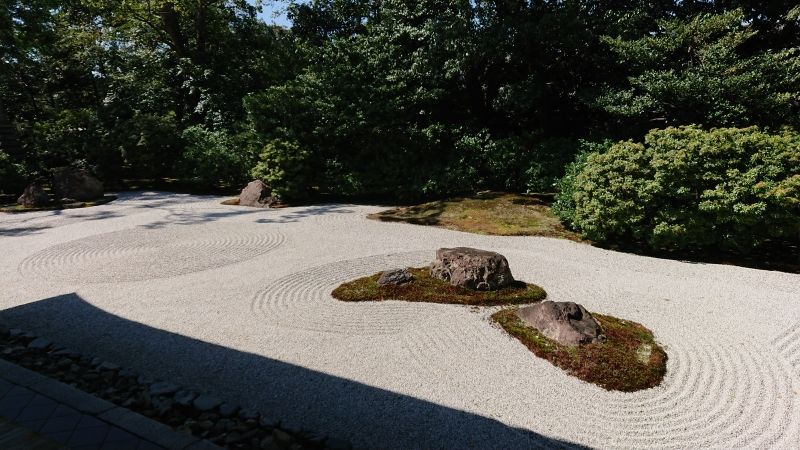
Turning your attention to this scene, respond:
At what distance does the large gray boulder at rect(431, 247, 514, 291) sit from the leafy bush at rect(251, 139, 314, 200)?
9857mm

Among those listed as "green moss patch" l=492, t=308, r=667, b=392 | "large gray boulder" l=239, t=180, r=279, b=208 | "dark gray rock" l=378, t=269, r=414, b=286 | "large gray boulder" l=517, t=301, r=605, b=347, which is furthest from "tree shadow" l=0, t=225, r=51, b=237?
"large gray boulder" l=517, t=301, r=605, b=347

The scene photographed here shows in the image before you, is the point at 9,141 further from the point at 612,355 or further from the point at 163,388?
the point at 612,355

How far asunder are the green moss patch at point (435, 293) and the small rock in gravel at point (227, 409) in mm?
3176

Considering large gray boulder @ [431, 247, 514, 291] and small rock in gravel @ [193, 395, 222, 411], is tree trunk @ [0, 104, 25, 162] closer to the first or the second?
small rock in gravel @ [193, 395, 222, 411]

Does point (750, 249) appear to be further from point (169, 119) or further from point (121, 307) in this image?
point (169, 119)

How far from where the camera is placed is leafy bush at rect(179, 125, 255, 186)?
1888 centimetres

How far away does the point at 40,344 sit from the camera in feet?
18.9

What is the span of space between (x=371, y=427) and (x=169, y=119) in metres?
21.0

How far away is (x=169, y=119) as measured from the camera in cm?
2067

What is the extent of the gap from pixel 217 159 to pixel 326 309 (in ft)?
47.3

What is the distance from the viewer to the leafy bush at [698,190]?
888cm

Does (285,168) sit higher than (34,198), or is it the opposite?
(285,168)

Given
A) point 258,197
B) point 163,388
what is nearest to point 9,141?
point 258,197

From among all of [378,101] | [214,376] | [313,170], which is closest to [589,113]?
[378,101]
